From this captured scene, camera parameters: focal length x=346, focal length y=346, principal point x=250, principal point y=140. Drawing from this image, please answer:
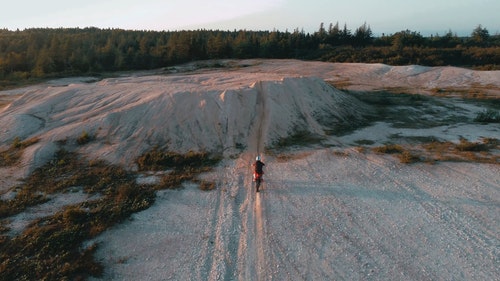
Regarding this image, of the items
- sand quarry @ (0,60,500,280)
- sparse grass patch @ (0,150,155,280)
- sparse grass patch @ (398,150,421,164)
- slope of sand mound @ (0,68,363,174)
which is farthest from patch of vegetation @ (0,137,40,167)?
sparse grass patch @ (398,150,421,164)

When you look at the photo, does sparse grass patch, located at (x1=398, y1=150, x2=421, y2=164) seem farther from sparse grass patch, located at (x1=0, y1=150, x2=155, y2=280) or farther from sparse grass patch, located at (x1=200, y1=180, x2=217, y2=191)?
sparse grass patch, located at (x1=0, y1=150, x2=155, y2=280)

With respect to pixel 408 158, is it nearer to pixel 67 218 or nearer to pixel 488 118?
pixel 488 118

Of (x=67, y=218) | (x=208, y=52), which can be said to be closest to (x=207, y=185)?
(x=67, y=218)

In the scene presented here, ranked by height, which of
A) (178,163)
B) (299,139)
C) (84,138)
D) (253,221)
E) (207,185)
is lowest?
(253,221)

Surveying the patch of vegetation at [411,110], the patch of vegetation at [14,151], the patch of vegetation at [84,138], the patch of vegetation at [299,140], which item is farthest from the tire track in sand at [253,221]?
the patch of vegetation at [14,151]

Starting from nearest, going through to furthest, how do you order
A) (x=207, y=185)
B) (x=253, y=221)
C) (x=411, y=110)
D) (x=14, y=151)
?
1. (x=253, y=221)
2. (x=207, y=185)
3. (x=14, y=151)
4. (x=411, y=110)

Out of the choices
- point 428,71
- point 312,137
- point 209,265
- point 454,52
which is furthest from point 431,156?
point 454,52
